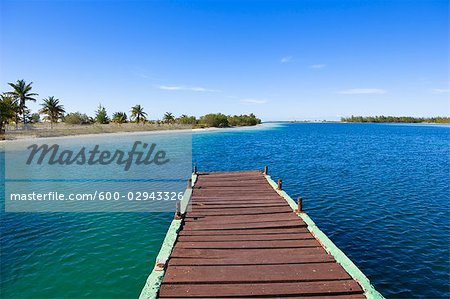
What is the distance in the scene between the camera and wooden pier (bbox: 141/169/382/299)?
643cm

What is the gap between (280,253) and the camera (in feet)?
27.1

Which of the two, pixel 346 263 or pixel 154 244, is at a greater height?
pixel 346 263

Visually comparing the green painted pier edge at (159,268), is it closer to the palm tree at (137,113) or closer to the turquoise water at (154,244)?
the turquoise water at (154,244)

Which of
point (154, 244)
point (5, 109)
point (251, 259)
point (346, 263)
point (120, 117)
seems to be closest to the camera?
point (346, 263)

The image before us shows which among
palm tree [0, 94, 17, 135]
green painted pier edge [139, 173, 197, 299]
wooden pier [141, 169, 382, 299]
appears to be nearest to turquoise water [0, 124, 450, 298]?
green painted pier edge [139, 173, 197, 299]

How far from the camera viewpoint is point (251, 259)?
26.0ft

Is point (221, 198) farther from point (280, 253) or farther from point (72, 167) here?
point (72, 167)

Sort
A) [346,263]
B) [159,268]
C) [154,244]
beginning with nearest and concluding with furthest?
[159,268] → [346,263] → [154,244]

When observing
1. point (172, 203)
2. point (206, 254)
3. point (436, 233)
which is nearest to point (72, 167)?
point (172, 203)

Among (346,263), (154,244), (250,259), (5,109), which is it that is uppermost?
(5,109)

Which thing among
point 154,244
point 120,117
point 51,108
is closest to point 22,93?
point 51,108

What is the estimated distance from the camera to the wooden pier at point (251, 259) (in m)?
6.43

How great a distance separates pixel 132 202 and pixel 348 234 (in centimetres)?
1372

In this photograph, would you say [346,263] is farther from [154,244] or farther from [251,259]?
[154,244]
